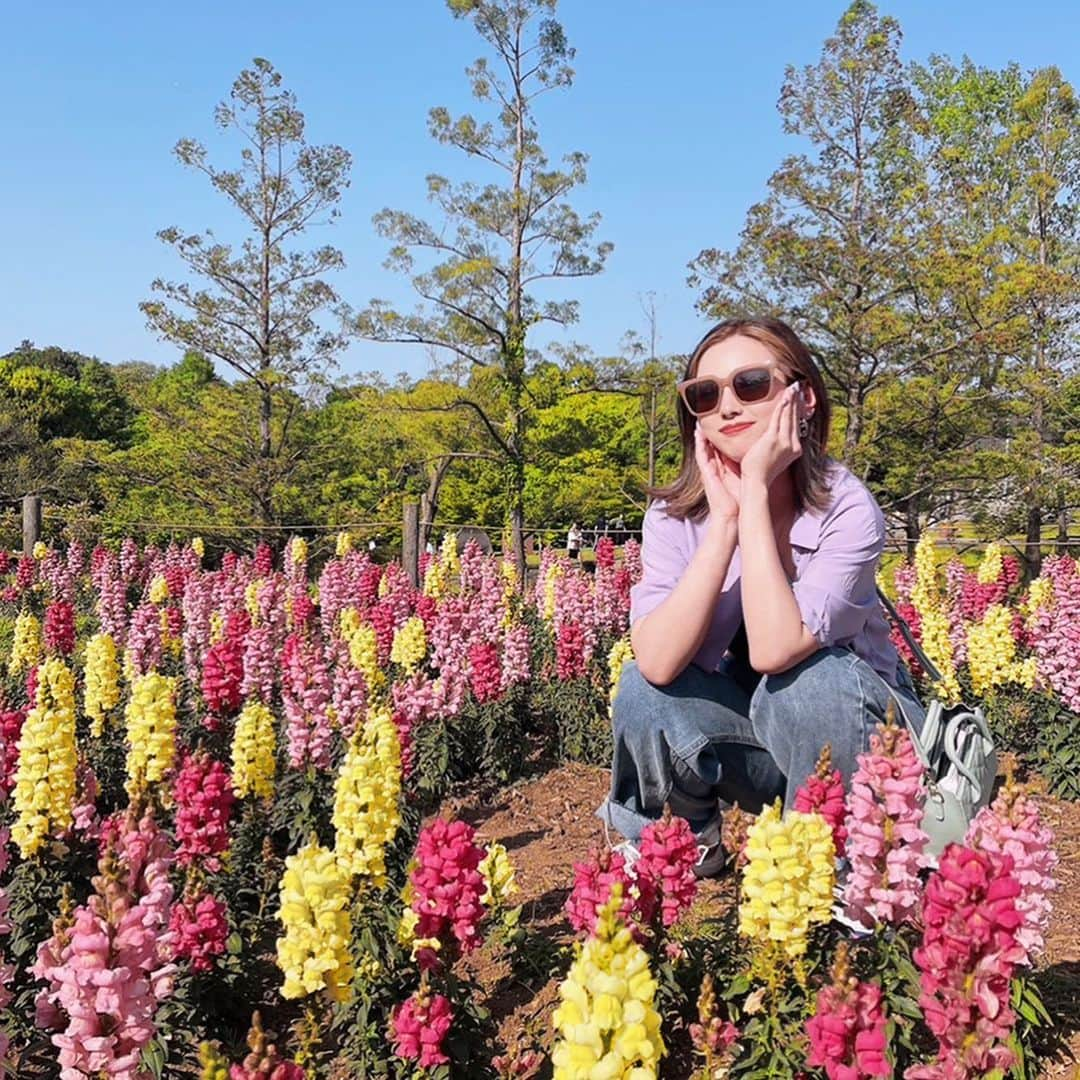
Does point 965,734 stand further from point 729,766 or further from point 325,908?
point 325,908

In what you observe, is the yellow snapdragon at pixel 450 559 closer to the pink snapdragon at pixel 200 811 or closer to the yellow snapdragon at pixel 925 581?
the yellow snapdragon at pixel 925 581

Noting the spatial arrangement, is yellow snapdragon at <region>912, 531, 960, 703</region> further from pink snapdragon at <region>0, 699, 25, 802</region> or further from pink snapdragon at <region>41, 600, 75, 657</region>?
pink snapdragon at <region>41, 600, 75, 657</region>

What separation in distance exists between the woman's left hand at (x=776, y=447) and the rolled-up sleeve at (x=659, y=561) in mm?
428

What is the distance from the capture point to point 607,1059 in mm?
1756

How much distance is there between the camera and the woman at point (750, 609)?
3197 mm

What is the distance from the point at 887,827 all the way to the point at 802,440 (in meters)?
1.40

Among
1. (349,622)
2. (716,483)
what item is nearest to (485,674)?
(349,622)

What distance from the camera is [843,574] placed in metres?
3.25

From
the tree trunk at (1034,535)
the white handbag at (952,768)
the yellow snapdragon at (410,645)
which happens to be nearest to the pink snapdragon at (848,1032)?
the white handbag at (952,768)

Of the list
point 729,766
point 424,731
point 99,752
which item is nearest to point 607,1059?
point 729,766

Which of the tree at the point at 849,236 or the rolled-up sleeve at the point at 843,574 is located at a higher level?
the tree at the point at 849,236

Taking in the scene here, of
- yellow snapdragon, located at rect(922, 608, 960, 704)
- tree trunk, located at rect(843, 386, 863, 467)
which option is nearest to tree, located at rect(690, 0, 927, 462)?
tree trunk, located at rect(843, 386, 863, 467)

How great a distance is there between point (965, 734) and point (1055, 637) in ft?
12.2

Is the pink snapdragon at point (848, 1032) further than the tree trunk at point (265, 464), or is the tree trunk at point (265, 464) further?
the tree trunk at point (265, 464)
